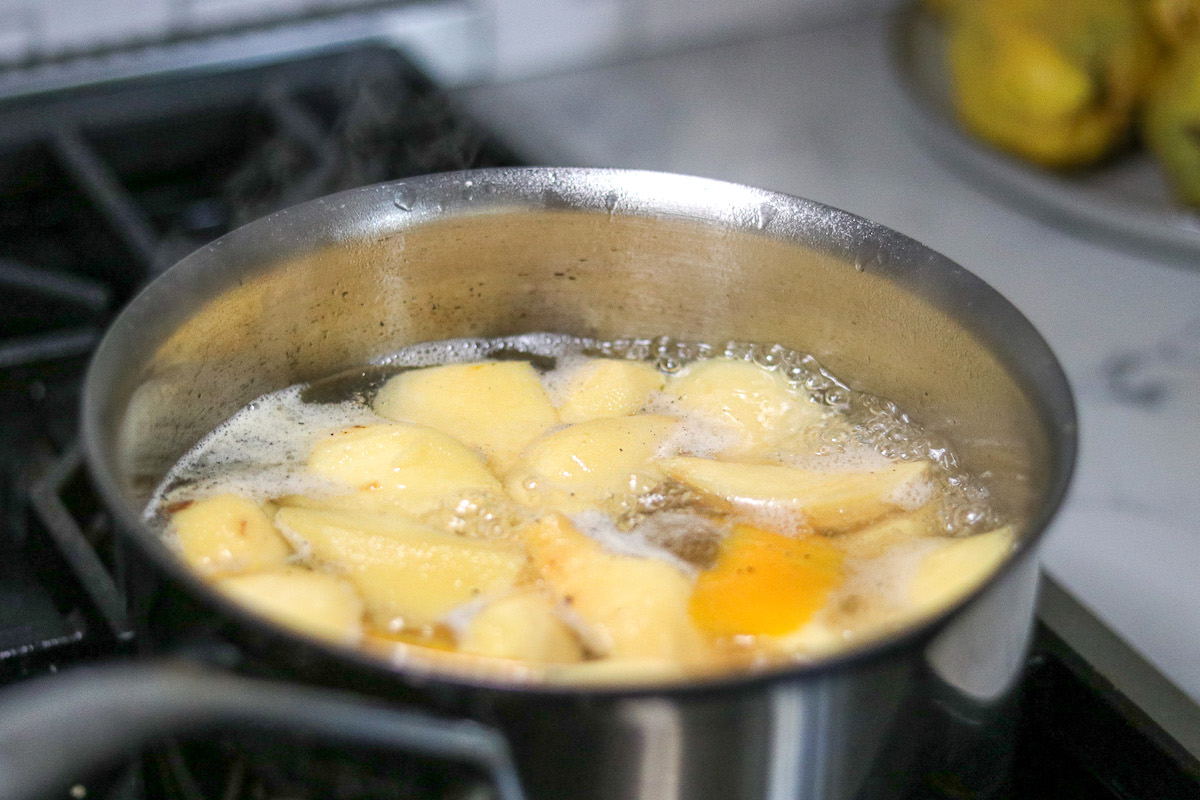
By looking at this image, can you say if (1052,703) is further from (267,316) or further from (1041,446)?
(267,316)

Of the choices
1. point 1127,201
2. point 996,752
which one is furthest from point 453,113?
point 996,752

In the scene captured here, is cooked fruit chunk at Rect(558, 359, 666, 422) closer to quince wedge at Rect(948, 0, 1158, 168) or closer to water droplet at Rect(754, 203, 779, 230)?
water droplet at Rect(754, 203, 779, 230)

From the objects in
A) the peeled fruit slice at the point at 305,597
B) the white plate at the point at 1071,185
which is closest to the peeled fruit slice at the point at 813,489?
the peeled fruit slice at the point at 305,597

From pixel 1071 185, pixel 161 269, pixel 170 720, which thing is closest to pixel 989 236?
pixel 1071 185

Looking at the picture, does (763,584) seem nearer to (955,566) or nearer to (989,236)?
(955,566)

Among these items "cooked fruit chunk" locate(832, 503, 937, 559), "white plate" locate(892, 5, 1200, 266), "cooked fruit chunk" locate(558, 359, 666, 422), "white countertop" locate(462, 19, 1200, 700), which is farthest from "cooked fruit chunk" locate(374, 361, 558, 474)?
"white plate" locate(892, 5, 1200, 266)
